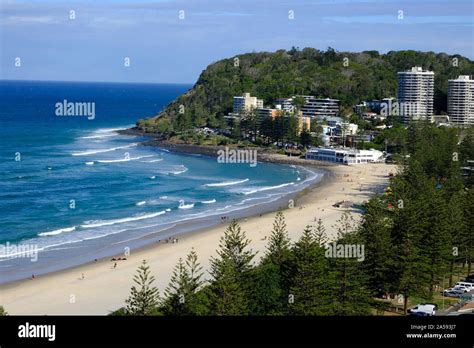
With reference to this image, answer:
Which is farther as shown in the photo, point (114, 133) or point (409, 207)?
point (114, 133)

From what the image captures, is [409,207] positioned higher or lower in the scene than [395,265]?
higher

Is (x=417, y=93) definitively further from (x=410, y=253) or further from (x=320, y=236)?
(x=320, y=236)

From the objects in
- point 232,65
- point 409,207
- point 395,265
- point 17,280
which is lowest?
point 17,280

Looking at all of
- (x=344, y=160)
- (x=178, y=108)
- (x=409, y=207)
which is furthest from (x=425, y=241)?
(x=178, y=108)

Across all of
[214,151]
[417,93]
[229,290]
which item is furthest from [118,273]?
[417,93]

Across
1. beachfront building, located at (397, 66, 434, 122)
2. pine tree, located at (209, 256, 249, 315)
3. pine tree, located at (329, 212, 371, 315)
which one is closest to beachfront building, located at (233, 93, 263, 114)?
beachfront building, located at (397, 66, 434, 122)

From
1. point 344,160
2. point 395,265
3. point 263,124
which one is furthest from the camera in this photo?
point 263,124
